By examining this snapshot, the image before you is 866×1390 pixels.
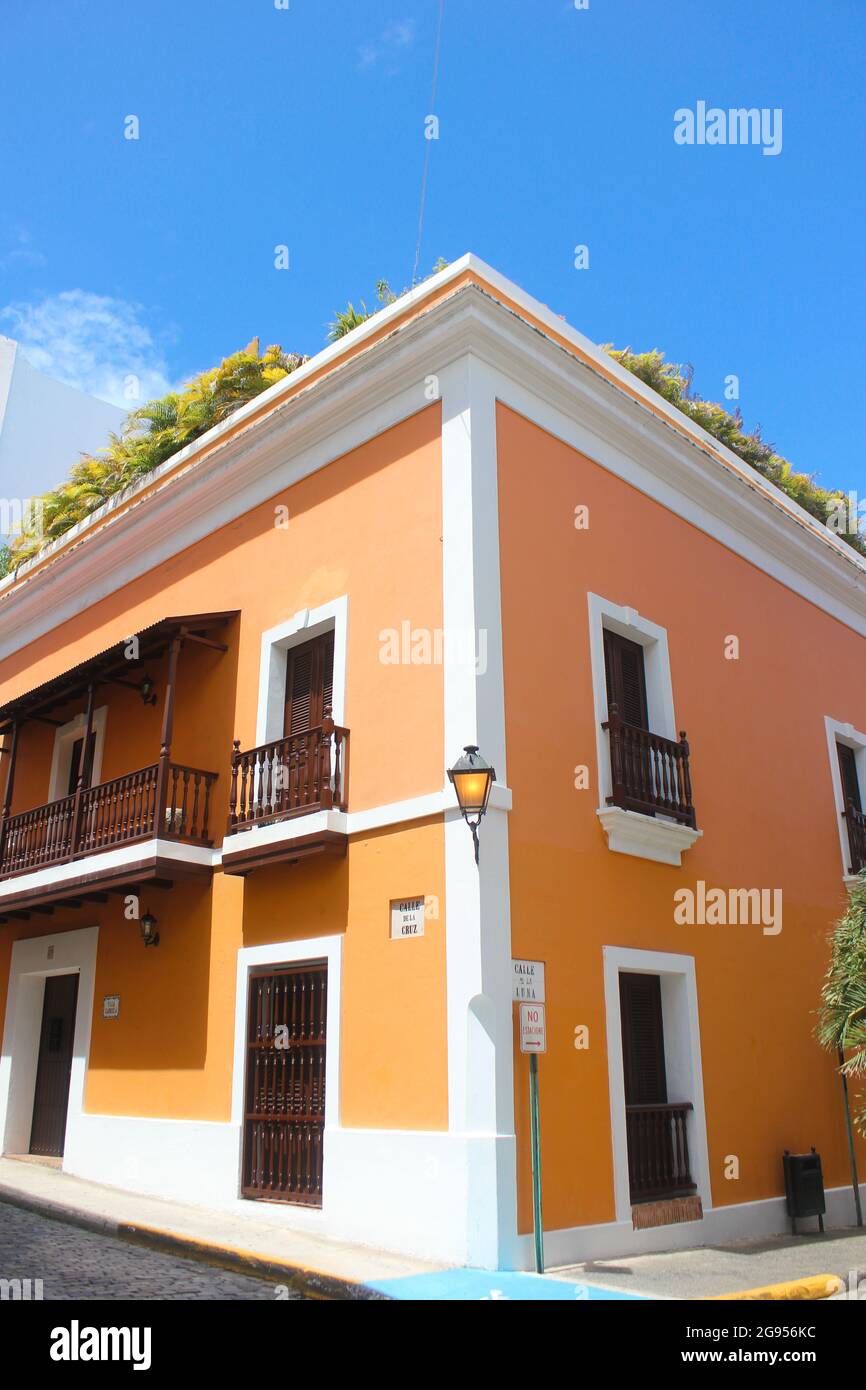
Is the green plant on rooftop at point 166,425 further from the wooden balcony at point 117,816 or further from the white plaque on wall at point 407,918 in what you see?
→ the white plaque on wall at point 407,918

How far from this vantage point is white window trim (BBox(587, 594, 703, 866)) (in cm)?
951

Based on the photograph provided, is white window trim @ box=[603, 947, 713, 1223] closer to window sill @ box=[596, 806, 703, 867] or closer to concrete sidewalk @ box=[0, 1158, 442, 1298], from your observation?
window sill @ box=[596, 806, 703, 867]

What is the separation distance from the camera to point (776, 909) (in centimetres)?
1149

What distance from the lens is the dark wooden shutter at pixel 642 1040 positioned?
9.31 m

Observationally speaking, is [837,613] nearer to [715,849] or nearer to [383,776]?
[715,849]

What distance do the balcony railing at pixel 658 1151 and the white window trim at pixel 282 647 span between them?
4.73 metres

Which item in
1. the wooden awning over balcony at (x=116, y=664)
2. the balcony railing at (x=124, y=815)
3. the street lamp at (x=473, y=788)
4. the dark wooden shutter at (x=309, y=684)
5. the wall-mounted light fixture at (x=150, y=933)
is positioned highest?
the wooden awning over balcony at (x=116, y=664)

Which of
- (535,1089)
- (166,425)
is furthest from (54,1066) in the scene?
(166,425)

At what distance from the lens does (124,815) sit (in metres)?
11.1

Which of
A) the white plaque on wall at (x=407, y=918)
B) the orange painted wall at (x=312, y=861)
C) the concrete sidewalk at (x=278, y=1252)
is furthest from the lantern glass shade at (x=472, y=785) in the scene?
the concrete sidewalk at (x=278, y=1252)

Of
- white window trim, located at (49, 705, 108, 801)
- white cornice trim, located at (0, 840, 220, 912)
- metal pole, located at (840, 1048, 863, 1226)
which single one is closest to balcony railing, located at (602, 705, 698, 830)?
metal pole, located at (840, 1048, 863, 1226)

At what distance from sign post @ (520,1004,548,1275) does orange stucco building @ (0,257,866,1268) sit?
0.07 metres

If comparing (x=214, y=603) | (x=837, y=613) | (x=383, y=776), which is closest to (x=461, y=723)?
(x=383, y=776)
